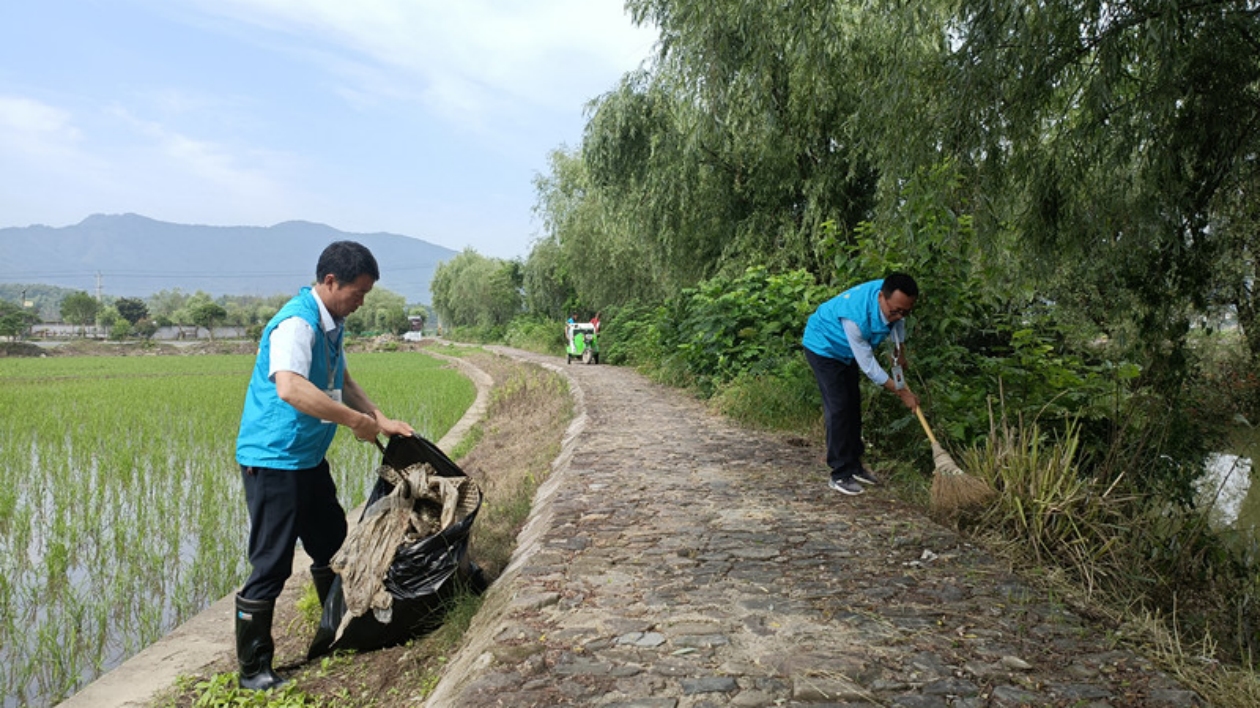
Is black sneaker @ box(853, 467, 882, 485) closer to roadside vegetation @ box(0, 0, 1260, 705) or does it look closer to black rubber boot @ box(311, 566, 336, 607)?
roadside vegetation @ box(0, 0, 1260, 705)

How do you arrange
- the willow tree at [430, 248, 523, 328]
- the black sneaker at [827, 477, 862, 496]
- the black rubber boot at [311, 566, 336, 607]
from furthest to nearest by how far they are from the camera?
the willow tree at [430, 248, 523, 328]
the black sneaker at [827, 477, 862, 496]
the black rubber boot at [311, 566, 336, 607]

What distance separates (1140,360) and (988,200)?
1.50m

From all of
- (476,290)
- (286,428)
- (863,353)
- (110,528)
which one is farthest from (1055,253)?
(476,290)

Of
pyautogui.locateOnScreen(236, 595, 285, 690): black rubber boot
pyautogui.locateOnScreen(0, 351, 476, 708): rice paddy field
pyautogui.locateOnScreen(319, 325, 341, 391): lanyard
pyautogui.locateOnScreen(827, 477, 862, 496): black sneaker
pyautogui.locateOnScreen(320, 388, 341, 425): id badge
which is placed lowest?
pyautogui.locateOnScreen(0, 351, 476, 708): rice paddy field

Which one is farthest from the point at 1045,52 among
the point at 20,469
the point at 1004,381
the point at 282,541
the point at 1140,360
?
the point at 20,469

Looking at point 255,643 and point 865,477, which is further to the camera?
point 865,477

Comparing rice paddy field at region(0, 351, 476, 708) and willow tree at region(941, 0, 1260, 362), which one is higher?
willow tree at region(941, 0, 1260, 362)

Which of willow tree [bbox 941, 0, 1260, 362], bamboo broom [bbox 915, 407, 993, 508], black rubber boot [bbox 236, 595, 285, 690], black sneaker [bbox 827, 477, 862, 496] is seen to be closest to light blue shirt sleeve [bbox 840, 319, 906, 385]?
bamboo broom [bbox 915, 407, 993, 508]

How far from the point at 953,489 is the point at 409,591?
284 centimetres

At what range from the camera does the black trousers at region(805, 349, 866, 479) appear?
4.79m

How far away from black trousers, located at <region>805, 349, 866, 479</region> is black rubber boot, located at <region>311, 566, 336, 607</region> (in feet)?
9.88

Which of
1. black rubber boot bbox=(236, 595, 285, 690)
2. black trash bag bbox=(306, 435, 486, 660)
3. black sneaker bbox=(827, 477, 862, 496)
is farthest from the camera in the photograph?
black sneaker bbox=(827, 477, 862, 496)

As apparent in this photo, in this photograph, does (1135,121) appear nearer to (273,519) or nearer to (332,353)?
(332,353)

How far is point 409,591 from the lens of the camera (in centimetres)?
322
